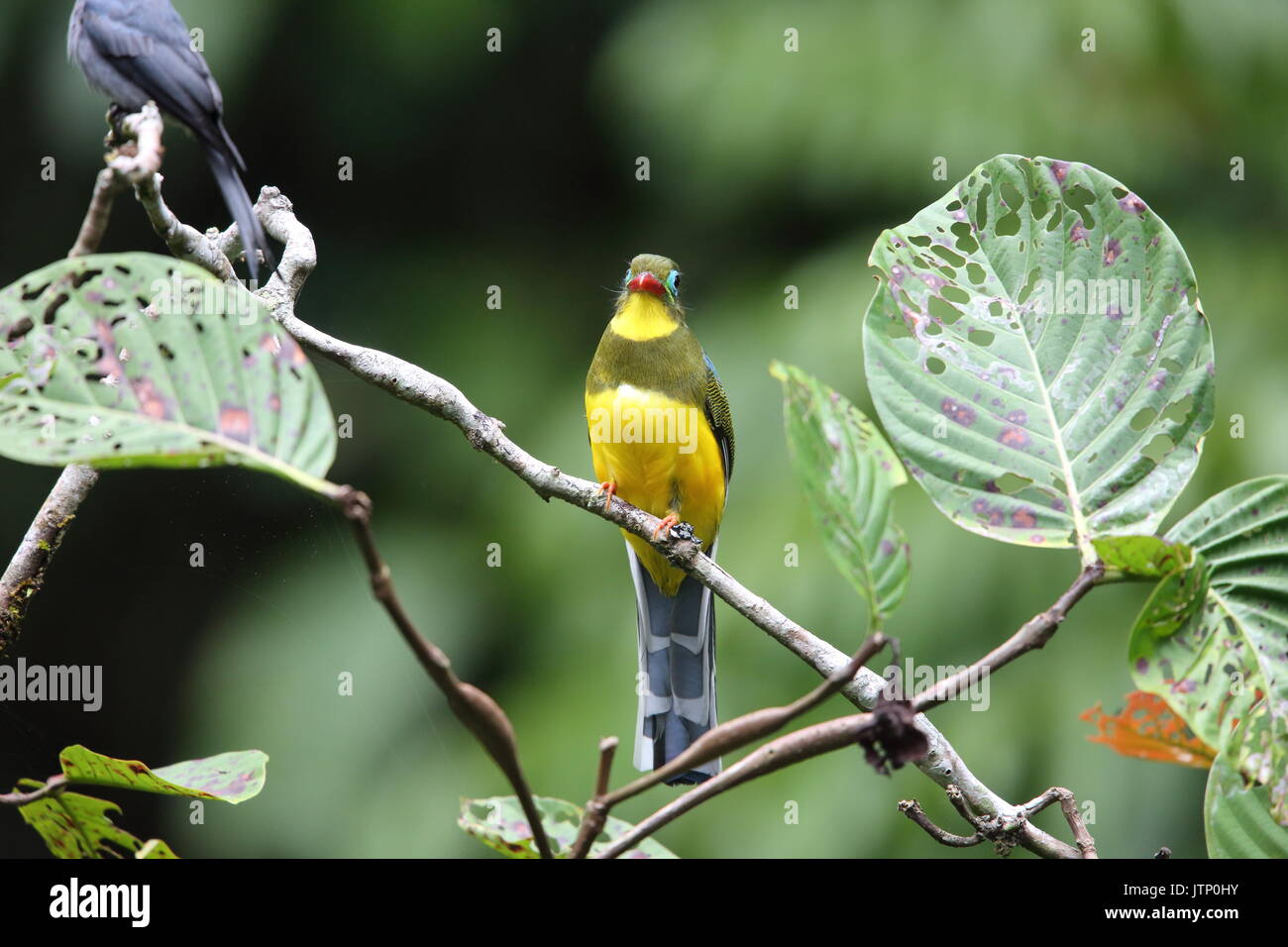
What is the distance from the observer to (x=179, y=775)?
3.35ft

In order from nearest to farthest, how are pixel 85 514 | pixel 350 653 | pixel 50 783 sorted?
1. pixel 50 783
2. pixel 350 653
3. pixel 85 514

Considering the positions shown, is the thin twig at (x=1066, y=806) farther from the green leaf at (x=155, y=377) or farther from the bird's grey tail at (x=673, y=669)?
the bird's grey tail at (x=673, y=669)

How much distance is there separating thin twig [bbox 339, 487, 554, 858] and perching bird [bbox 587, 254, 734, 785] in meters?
1.99

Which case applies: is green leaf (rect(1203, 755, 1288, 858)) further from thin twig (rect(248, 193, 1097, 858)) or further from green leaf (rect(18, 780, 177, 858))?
green leaf (rect(18, 780, 177, 858))

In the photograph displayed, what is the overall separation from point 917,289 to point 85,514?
4662mm

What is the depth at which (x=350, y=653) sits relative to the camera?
14.9 ft

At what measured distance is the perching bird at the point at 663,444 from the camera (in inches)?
108

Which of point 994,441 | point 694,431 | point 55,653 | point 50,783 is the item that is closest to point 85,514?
point 55,653

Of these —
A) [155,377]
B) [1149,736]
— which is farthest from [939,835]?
[155,377]

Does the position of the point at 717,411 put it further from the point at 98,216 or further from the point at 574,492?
the point at 98,216

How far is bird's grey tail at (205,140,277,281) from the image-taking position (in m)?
1.75

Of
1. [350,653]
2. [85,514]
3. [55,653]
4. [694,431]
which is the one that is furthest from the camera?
[85,514]

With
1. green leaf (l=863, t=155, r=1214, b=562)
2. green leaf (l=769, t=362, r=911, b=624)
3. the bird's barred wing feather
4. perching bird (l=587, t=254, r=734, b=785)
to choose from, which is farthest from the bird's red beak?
green leaf (l=769, t=362, r=911, b=624)

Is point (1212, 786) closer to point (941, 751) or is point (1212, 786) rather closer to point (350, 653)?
point (941, 751)
